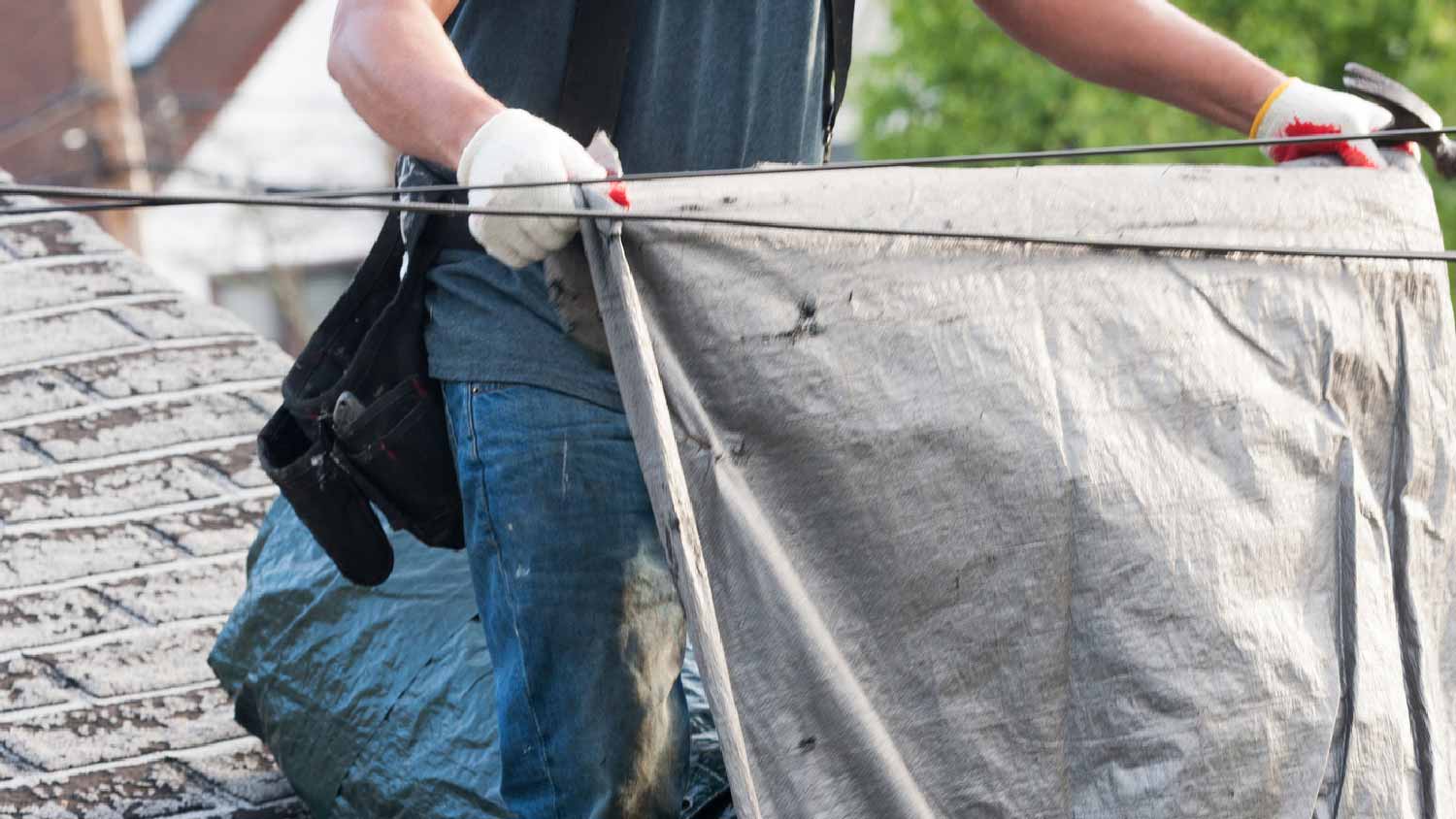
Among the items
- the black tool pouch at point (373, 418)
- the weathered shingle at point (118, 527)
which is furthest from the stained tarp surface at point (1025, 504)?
the weathered shingle at point (118, 527)

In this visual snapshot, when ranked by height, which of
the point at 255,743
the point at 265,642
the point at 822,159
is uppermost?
the point at 822,159

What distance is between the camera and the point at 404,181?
2404 millimetres

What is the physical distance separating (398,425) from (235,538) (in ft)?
6.05

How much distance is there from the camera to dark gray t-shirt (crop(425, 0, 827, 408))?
2.24m

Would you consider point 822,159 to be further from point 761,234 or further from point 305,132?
point 305,132

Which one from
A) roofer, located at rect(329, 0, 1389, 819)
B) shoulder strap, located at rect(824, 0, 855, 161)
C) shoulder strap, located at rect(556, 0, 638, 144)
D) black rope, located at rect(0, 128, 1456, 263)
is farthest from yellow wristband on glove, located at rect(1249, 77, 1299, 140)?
shoulder strap, located at rect(556, 0, 638, 144)

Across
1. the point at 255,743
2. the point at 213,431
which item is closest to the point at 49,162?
the point at 213,431

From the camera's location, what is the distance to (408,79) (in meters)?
2.00

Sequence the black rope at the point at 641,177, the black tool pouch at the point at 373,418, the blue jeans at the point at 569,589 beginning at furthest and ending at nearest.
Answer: the black tool pouch at the point at 373,418 → the blue jeans at the point at 569,589 → the black rope at the point at 641,177

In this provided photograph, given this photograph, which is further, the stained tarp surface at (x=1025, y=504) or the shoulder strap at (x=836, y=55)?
the shoulder strap at (x=836, y=55)

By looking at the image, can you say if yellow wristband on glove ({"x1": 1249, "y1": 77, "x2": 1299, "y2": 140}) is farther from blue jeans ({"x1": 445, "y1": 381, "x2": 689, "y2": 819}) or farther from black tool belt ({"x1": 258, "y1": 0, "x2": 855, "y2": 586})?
blue jeans ({"x1": 445, "y1": 381, "x2": 689, "y2": 819})

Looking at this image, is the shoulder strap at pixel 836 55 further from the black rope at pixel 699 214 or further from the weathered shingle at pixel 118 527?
the weathered shingle at pixel 118 527

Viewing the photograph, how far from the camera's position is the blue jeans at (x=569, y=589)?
2205 mm

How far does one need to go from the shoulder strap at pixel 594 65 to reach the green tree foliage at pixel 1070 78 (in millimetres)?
10983
